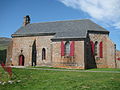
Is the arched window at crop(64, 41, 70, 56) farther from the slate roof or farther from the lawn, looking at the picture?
the lawn

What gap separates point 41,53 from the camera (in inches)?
1179

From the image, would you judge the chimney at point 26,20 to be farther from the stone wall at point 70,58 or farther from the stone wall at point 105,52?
the stone wall at point 105,52

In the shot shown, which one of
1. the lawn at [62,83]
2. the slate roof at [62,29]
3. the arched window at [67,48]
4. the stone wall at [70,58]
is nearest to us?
the lawn at [62,83]

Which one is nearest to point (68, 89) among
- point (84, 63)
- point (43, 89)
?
point (43, 89)

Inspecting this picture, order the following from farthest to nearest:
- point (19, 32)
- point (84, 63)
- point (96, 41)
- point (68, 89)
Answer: point (19, 32)
point (96, 41)
point (84, 63)
point (68, 89)

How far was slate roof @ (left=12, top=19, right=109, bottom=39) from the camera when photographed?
1060 inches

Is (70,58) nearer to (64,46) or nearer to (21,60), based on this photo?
(64,46)

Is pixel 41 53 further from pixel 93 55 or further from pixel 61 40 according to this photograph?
pixel 93 55

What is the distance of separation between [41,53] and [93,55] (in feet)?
34.9

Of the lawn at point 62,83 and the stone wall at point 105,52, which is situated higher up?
the stone wall at point 105,52

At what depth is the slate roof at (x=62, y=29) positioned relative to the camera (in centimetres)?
2693

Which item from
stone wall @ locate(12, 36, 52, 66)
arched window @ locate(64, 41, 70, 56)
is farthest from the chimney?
arched window @ locate(64, 41, 70, 56)

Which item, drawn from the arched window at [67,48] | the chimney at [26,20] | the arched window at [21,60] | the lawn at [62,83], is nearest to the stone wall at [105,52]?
the arched window at [67,48]

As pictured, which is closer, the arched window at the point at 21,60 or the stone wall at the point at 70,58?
the stone wall at the point at 70,58
